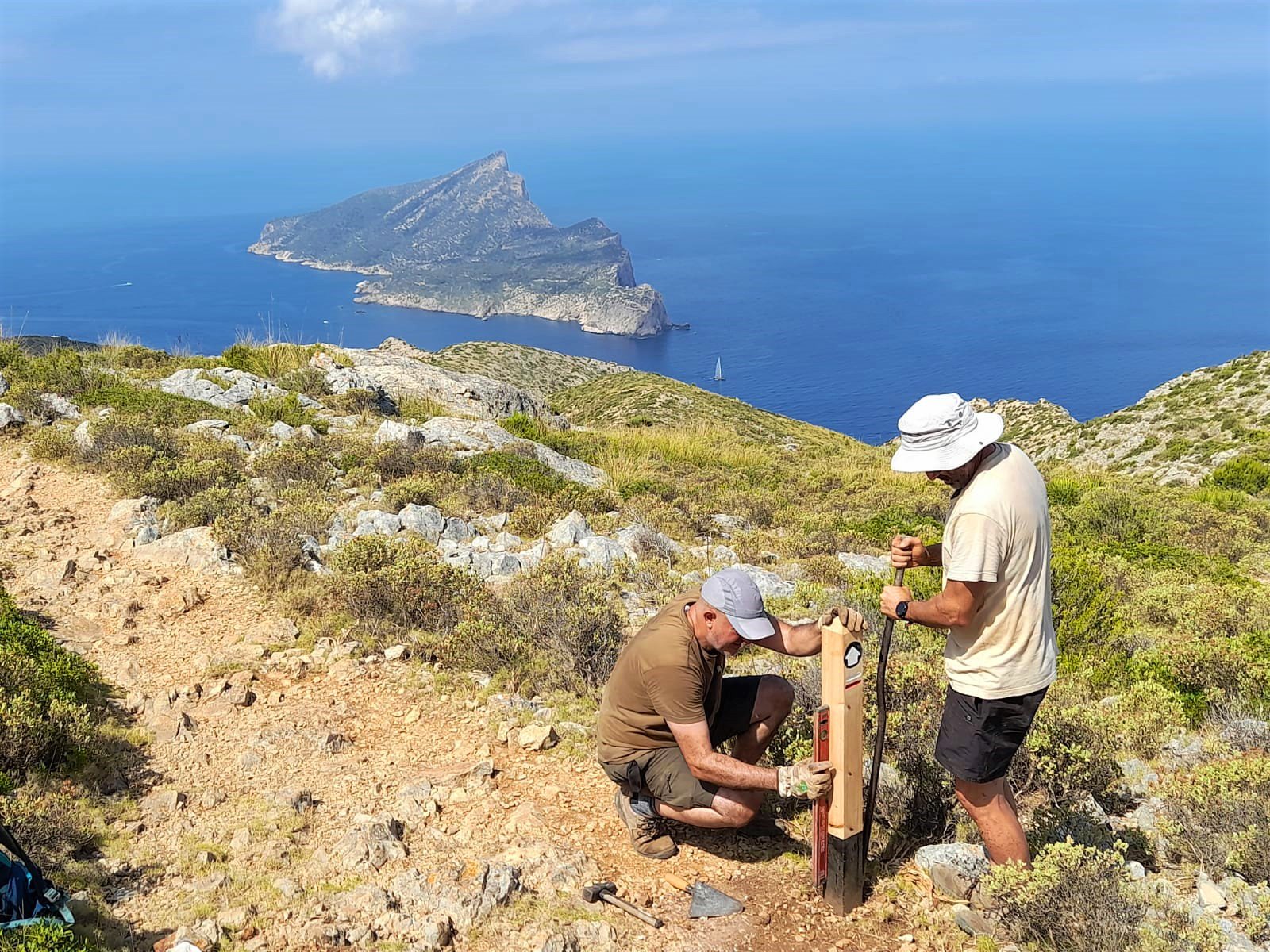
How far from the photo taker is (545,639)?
6.49m

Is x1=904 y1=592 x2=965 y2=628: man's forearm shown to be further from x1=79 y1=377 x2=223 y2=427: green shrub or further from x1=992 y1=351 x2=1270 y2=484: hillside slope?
x1=992 y1=351 x2=1270 y2=484: hillside slope

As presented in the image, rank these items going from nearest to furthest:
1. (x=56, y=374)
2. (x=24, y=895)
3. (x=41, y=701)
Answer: (x=24, y=895) → (x=41, y=701) → (x=56, y=374)

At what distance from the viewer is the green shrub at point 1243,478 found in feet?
57.1

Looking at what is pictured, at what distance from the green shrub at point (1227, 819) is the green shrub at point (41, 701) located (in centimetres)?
587

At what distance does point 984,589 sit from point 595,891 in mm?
2264

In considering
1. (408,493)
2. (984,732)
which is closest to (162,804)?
(984,732)

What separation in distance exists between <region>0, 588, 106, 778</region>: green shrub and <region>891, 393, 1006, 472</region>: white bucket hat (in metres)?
4.69

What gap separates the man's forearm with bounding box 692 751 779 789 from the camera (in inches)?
153

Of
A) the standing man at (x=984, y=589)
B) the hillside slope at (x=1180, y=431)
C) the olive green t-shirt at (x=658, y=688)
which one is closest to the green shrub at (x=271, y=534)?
the olive green t-shirt at (x=658, y=688)

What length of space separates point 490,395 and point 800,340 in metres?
133

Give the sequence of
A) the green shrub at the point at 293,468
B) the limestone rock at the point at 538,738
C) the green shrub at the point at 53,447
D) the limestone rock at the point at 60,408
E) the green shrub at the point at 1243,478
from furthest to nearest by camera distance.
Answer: the green shrub at the point at 1243,478 < the limestone rock at the point at 60,408 < the green shrub at the point at 53,447 < the green shrub at the point at 293,468 < the limestone rock at the point at 538,738

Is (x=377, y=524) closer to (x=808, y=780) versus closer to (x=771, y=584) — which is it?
(x=771, y=584)

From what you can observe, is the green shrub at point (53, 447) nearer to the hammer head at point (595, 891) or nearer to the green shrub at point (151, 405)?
the green shrub at point (151, 405)

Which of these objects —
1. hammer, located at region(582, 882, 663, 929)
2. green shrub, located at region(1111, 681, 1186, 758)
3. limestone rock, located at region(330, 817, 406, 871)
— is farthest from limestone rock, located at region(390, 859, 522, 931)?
green shrub, located at region(1111, 681, 1186, 758)
